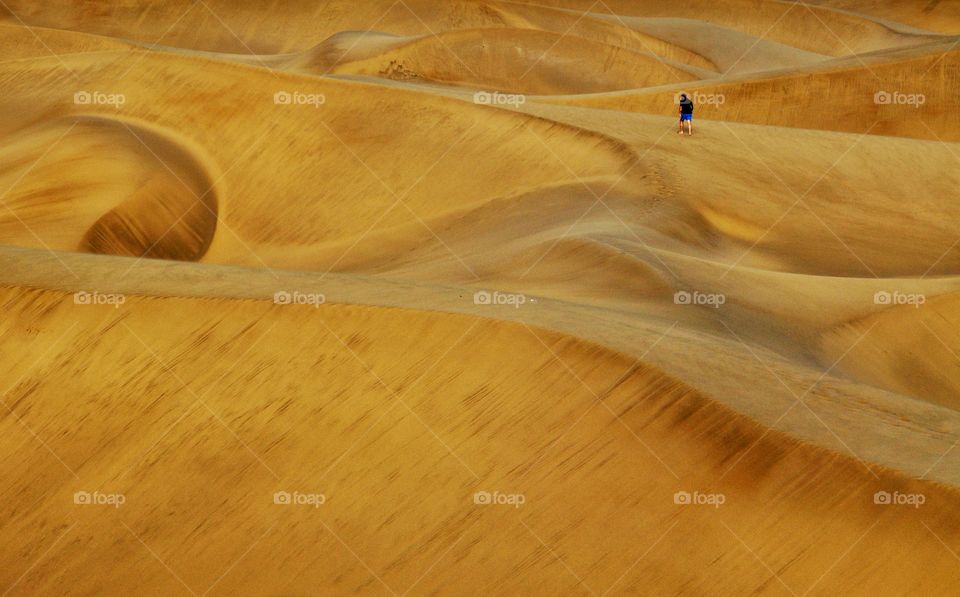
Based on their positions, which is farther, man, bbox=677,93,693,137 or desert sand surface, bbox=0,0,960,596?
man, bbox=677,93,693,137

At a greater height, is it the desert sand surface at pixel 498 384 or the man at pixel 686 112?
Answer: the man at pixel 686 112

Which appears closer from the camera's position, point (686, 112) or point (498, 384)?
point (498, 384)

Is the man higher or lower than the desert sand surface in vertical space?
higher

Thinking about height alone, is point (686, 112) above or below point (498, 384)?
above

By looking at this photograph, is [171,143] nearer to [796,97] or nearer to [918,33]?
[796,97]

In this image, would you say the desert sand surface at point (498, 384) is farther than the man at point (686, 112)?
No

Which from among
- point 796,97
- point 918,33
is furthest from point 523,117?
point 918,33

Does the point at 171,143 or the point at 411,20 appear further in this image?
the point at 411,20

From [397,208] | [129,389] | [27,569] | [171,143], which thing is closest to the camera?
[27,569]
